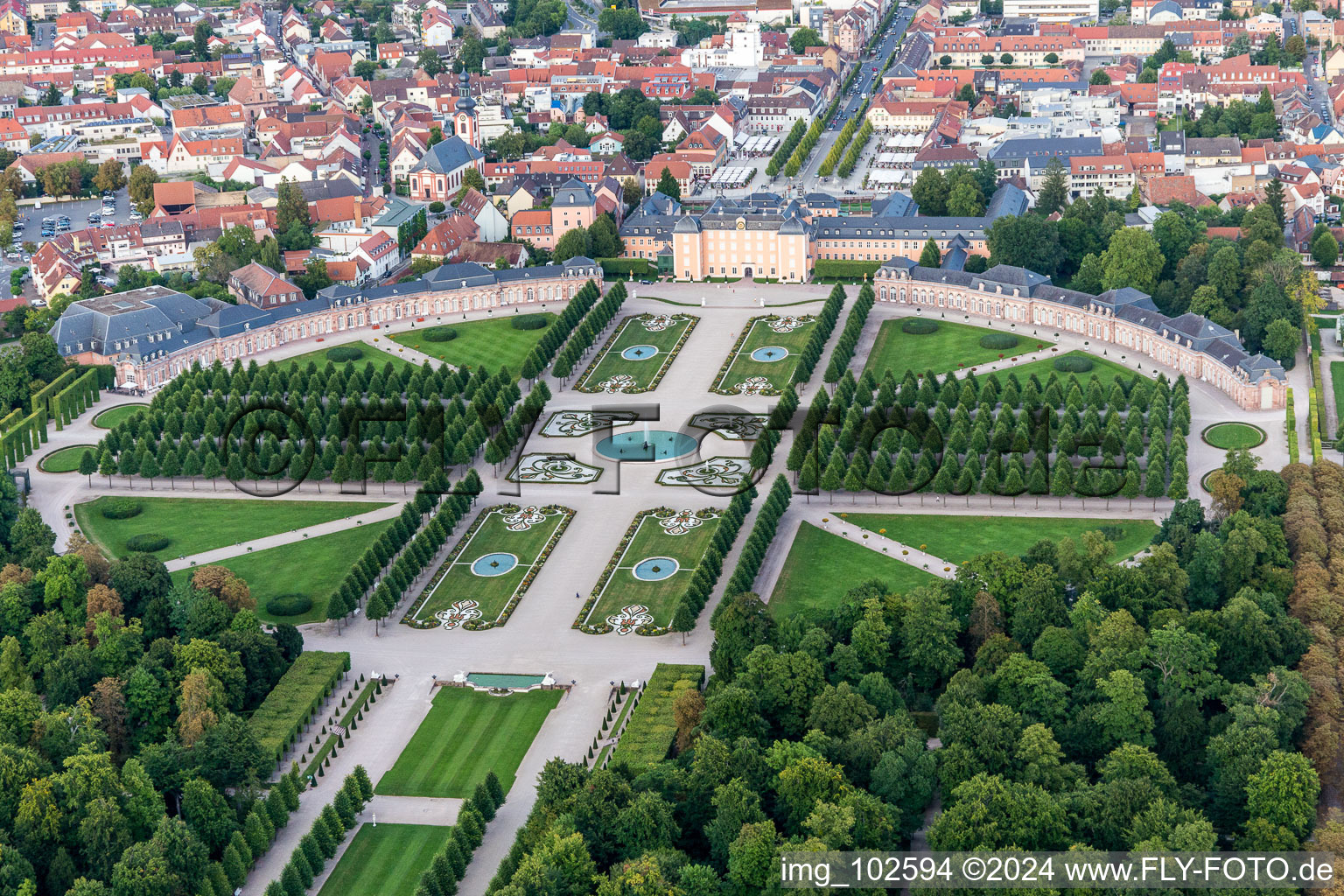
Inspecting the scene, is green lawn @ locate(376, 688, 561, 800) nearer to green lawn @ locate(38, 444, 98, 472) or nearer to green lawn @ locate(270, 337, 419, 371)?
green lawn @ locate(38, 444, 98, 472)

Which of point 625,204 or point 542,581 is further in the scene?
point 625,204

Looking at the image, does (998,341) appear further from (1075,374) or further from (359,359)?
(359,359)

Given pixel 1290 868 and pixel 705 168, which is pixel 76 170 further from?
pixel 1290 868

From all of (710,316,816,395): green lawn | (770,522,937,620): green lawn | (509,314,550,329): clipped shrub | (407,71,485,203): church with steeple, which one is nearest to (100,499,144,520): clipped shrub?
(509,314,550,329): clipped shrub

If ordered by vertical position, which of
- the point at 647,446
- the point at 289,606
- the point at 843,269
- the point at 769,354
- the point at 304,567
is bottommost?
the point at 843,269

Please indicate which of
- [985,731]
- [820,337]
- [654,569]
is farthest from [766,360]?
[985,731]

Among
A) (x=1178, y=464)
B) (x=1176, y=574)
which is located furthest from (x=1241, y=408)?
(x=1176, y=574)
